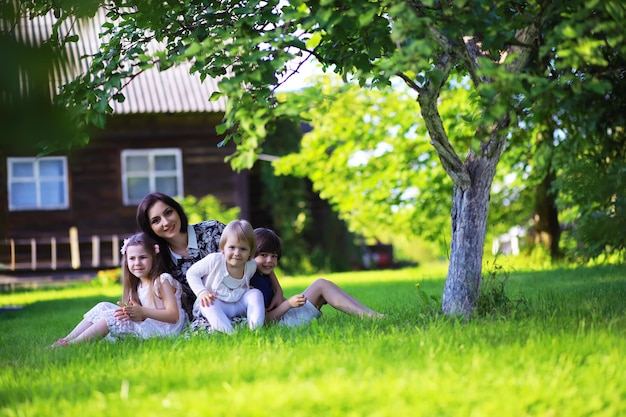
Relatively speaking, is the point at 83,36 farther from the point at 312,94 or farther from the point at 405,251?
the point at 405,251

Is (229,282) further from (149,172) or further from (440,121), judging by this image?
(149,172)

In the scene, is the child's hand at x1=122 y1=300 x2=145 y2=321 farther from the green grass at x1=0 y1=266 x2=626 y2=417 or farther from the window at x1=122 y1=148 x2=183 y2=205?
the window at x1=122 y1=148 x2=183 y2=205

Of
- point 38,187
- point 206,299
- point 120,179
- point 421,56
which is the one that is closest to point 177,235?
point 206,299

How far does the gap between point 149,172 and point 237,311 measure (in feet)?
38.6

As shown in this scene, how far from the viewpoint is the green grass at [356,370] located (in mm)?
2990

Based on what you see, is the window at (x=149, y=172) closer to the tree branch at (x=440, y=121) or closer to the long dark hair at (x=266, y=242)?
the long dark hair at (x=266, y=242)

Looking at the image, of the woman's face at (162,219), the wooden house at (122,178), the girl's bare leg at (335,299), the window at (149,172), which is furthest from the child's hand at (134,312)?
the window at (149,172)

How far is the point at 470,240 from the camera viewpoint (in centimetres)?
523

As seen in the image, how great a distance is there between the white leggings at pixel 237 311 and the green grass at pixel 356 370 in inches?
10.3

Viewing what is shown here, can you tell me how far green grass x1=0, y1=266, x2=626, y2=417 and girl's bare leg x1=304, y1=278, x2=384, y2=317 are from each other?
0.11 m

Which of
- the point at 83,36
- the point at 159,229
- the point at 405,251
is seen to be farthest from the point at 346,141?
the point at 405,251

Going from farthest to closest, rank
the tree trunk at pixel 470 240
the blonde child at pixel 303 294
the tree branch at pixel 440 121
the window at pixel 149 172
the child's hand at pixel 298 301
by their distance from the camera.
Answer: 1. the window at pixel 149 172
2. the blonde child at pixel 303 294
3. the tree trunk at pixel 470 240
4. the child's hand at pixel 298 301
5. the tree branch at pixel 440 121

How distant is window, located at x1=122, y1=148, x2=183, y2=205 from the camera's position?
653 inches

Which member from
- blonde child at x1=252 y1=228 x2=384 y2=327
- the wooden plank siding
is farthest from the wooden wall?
blonde child at x1=252 y1=228 x2=384 y2=327
